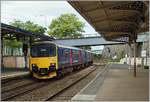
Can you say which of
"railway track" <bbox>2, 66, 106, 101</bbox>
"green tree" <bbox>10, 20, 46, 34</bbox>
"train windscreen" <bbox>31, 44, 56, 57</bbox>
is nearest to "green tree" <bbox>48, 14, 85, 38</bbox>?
"green tree" <bbox>10, 20, 46, 34</bbox>

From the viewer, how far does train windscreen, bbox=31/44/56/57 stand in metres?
26.3

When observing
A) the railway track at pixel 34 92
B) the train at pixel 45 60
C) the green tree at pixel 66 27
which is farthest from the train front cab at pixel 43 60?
the green tree at pixel 66 27

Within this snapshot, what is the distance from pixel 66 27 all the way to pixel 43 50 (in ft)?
267

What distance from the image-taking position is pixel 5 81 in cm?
2505

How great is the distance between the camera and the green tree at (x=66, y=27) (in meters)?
106

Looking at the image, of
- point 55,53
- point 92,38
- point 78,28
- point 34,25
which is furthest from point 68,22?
point 55,53

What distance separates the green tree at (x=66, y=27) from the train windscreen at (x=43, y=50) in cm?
7701

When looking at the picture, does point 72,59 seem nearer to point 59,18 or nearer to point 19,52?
point 19,52

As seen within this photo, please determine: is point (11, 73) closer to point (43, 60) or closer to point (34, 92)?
point (43, 60)

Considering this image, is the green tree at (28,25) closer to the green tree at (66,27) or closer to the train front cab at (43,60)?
the green tree at (66,27)

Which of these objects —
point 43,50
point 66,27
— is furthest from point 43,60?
point 66,27

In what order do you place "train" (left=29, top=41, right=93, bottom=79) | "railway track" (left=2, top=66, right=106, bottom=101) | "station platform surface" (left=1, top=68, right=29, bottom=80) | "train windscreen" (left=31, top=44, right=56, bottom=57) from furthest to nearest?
"station platform surface" (left=1, top=68, right=29, bottom=80)
"train windscreen" (left=31, top=44, right=56, bottom=57)
"train" (left=29, top=41, right=93, bottom=79)
"railway track" (left=2, top=66, right=106, bottom=101)

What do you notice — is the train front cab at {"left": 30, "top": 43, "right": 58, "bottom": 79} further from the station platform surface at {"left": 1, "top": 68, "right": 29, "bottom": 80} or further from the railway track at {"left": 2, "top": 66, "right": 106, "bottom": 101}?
the railway track at {"left": 2, "top": 66, "right": 106, "bottom": 101}

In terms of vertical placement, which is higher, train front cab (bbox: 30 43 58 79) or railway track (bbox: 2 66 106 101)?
train front cab (bbox: 30 43 58 79)
